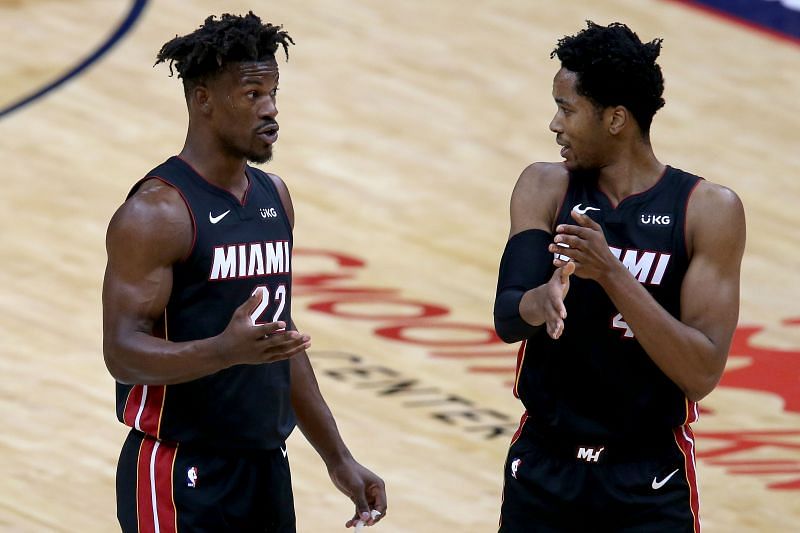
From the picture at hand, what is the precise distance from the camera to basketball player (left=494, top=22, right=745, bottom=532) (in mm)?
4172

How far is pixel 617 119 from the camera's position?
4242 millimetres

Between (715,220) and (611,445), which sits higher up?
(715,220)

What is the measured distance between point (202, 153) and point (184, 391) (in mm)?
643

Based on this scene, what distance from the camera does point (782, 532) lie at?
6812 millimetres

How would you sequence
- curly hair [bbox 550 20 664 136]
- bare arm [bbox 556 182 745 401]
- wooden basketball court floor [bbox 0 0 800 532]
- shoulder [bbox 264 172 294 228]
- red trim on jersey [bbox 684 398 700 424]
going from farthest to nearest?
1. wooden basketball court floor [bbox 0 0 800 532]
2. shoulder [bbox 264 172 294 228]
3. red trim on jersey [bbox 684 398 700 424]
4. curly hair [bbox 550 20 664 136]
5. bare arm [bbox 556 182 745 401]

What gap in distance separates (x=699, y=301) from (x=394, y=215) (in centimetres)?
651

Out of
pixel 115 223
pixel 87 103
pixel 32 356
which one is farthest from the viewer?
pixel 87 103

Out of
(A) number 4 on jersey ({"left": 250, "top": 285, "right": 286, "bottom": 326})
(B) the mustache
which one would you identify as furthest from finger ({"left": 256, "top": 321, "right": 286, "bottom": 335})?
(B) the mustache

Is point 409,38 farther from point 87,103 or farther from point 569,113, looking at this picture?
point 569,113

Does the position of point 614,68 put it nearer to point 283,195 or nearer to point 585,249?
point 585,249

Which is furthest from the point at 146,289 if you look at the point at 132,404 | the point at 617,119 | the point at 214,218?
the point at 617,119

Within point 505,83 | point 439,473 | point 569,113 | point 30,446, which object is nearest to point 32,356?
point 30,446

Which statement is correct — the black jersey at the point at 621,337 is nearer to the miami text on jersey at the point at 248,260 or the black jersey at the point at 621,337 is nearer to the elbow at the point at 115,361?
the miami text on jersey at the point at 248,260

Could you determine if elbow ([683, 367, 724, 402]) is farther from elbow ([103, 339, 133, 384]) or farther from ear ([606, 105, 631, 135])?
elbow ([103, 339, 133, 384])
